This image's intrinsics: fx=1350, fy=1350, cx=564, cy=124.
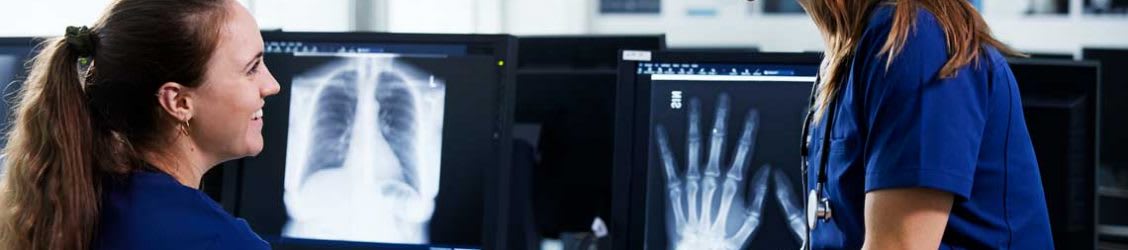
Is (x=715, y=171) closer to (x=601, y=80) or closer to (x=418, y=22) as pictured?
(x=601, y=80)

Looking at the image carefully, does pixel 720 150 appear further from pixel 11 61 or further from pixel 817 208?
pixel 11 61

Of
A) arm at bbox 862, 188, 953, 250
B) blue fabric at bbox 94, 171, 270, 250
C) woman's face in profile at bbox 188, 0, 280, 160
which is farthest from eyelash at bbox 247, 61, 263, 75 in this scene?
arm at bbox 862, 188, 953, 250

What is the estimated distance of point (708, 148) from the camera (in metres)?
1.52

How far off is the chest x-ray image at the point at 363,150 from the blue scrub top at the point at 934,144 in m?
0.56

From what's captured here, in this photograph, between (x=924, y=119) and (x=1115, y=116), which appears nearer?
(x=924, y=119)

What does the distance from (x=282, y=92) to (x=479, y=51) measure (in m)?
0.25

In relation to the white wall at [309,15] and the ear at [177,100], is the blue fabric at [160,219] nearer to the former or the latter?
the ear at [177,100]

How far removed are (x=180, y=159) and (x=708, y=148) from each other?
25.1 inches

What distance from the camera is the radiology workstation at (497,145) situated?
1.51 m

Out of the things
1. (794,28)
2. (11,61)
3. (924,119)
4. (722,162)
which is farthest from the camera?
(794,28)

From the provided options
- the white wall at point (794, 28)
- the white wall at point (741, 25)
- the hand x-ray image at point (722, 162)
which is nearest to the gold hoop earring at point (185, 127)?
the hand x-ray image at point (722, 162)

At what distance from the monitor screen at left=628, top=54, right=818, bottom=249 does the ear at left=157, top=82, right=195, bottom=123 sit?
1.93 feet

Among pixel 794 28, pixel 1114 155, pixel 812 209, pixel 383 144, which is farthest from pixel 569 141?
pixel 794 28

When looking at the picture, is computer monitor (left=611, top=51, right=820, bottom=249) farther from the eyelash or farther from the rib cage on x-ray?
the eyelash
